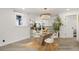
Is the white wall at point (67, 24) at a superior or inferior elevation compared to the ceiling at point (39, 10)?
inferior

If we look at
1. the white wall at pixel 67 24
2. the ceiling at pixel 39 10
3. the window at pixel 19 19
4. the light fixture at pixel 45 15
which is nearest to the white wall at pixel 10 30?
the window at pixel 19 19

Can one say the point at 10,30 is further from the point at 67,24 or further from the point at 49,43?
the point at 67,24

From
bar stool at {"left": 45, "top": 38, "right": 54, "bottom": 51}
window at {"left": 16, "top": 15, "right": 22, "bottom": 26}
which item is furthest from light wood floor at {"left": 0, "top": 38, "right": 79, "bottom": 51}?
window at {"left": 16, "top": 15, "right": 22, "bottom": 26}

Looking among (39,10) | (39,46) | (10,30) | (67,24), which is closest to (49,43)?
(39,46)

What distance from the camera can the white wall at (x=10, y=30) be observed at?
9.25ft

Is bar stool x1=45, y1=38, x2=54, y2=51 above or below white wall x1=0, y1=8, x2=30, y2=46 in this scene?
below

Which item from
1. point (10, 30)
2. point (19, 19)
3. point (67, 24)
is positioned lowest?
point (10, 30)

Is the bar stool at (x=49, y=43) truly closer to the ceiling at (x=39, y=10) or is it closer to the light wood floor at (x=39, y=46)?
the light wood floor at (x=39, y=46)

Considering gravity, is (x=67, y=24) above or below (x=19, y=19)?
below

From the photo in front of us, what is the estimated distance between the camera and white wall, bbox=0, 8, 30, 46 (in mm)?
2820

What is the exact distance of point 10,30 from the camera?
9.32 ft

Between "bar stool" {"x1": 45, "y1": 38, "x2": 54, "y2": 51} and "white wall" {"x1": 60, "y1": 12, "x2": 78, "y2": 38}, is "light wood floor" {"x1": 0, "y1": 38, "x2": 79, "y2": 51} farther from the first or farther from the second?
"white wall" {"x1": 60, "y1": 12, "x2": 78, "y2": 38}
